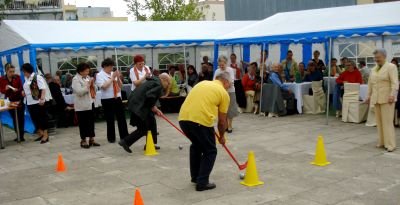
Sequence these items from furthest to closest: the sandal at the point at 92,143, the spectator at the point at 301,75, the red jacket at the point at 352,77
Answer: the spectator at the point at 301,75
the red jacket at the point at 352,77
the sandal at the point at 92,143

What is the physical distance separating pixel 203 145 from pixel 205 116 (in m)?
0.35

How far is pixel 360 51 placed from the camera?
55.0 feet

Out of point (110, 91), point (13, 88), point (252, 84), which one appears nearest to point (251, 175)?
point (110, 91)

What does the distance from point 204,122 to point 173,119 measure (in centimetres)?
675

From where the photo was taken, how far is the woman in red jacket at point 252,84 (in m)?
11.8

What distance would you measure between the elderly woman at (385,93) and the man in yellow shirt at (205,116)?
2.99m

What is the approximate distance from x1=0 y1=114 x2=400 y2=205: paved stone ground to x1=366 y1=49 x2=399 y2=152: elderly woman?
291mm

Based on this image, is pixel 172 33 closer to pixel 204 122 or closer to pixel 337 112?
pixel 337 112

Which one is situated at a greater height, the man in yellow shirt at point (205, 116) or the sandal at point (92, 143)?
the man in yellow shirt at point (205, 116)

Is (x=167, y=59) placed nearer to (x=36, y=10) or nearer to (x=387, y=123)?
(x=387, y=123)

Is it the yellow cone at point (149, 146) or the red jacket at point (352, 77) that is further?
the red jacket at point (352, 77)

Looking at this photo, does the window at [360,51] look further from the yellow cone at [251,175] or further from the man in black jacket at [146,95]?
the yellow cone at [251,175]

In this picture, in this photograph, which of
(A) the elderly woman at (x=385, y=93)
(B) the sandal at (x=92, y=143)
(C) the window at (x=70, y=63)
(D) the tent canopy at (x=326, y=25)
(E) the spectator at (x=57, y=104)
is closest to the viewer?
(A) the elderly woman at (x=385, y=93)

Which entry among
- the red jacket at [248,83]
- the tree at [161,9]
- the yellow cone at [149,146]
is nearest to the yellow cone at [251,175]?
the yellow cone at [149,146]
